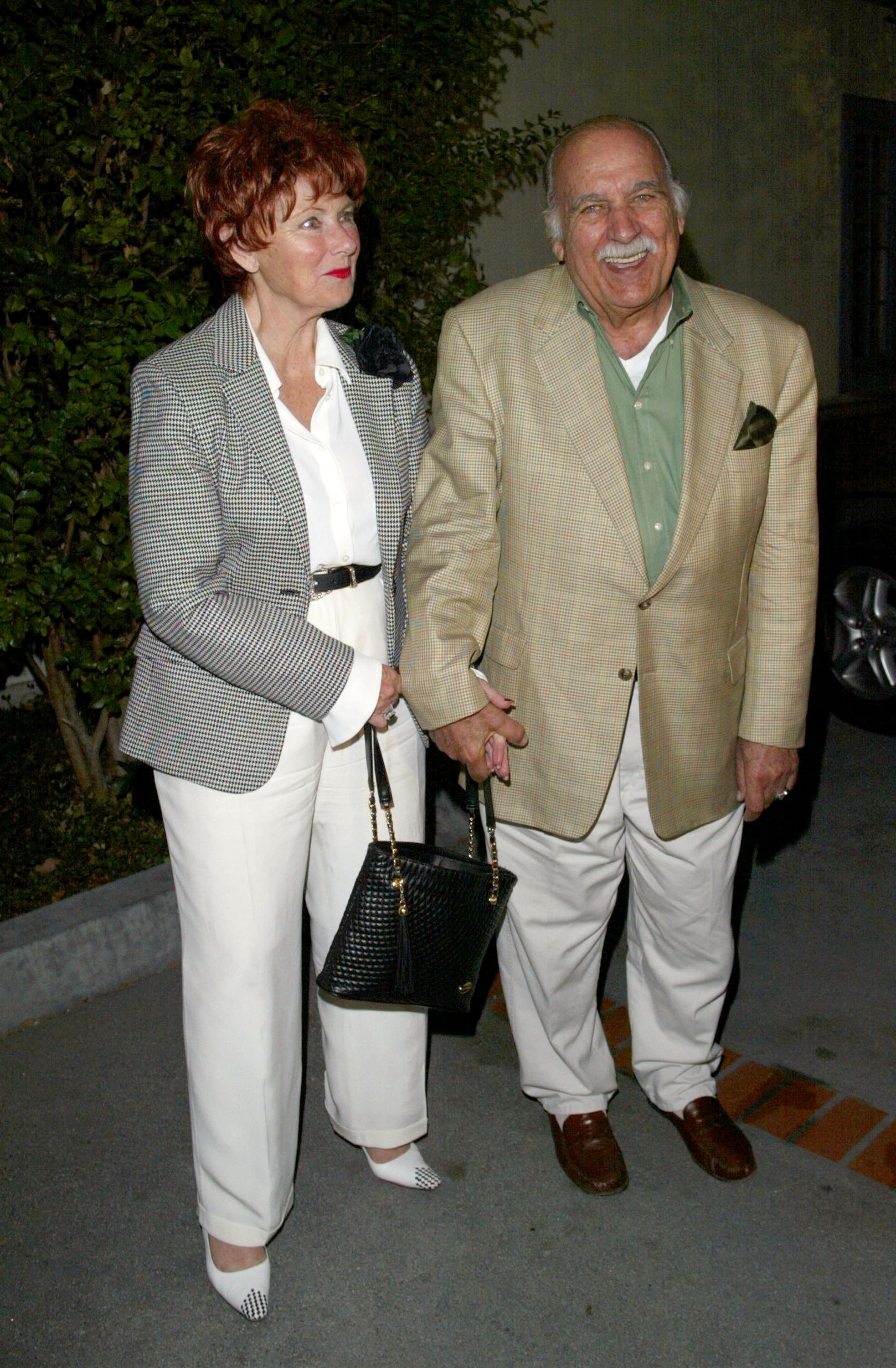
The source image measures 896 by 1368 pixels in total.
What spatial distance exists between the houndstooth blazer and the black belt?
4 centimetres

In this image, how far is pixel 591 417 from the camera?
8.64 ft

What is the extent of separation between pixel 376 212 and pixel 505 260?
3871mm

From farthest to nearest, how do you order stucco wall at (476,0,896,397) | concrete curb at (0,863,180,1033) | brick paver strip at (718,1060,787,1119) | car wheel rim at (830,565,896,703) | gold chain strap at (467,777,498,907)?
stucco wall at (476,0,896,397)
car wheel rim at (830,565,896,703)
concrete curb at (0,863,180,1033)
brick paver strip at (718,1060,787,1119)
gold chain strap at (467,777,498,907)

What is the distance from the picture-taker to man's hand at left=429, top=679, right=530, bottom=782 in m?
2.71

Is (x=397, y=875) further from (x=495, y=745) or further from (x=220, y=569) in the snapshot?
(x=220, y=569)

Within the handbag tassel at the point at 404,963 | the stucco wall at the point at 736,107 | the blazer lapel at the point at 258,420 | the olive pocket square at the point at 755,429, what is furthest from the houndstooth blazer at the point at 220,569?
the stucco wall at the point at 736,107

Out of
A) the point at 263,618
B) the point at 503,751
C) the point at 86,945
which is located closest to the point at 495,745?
the point at 503,751

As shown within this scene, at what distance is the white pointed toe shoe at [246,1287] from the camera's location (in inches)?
106

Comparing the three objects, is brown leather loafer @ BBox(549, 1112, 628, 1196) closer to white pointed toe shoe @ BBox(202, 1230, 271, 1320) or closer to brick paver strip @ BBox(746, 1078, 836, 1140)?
brick paver strip @ BBox(746, 1078, 836, 1140)

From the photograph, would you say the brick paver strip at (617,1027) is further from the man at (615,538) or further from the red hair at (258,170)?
the red hair at (258,170)

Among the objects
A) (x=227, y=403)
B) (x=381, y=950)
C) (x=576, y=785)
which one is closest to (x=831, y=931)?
(x=576, y=785)

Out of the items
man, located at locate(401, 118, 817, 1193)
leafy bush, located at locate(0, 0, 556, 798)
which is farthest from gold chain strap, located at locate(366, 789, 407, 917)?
leafy bush, located at locate(0, 0, 556, 798)

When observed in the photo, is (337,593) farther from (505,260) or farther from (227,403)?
(505,260)

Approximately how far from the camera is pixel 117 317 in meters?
4.05
